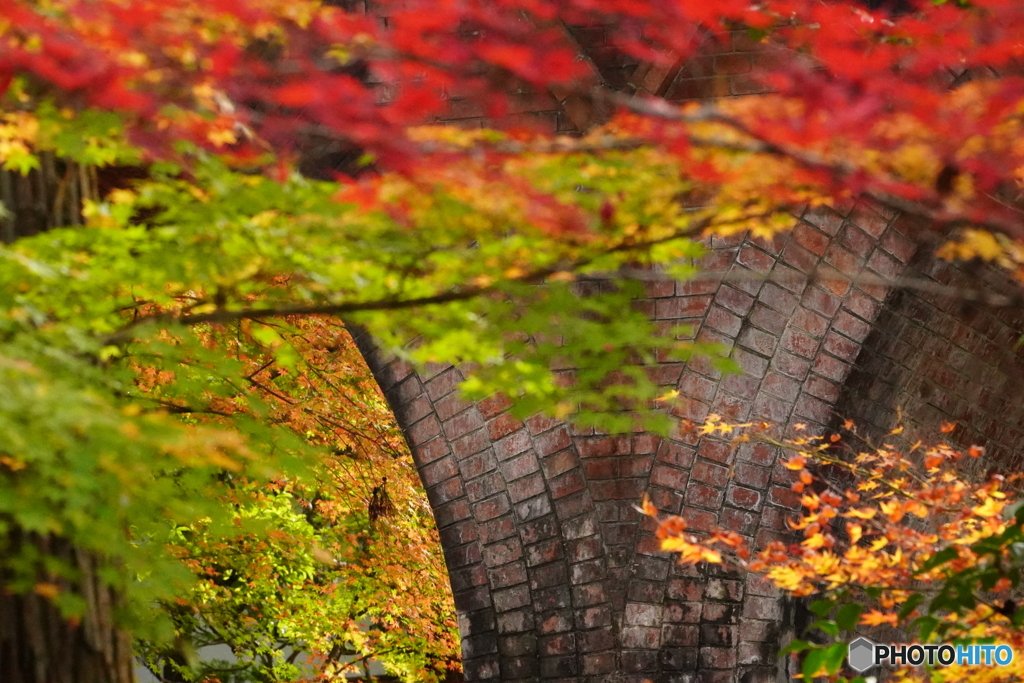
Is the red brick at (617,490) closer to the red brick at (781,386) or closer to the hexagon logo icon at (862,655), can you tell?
the red brick at (781,386)

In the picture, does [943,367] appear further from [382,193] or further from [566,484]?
[382,193]

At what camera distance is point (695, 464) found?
5.73 metres

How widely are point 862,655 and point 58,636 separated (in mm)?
4705

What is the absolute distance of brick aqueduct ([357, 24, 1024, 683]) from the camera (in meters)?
5.67

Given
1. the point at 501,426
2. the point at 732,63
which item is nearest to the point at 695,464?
the point at 501,426

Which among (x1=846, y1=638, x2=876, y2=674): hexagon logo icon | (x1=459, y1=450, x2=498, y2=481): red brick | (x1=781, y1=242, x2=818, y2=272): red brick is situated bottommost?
(x1=846, y1=638, x2=876, y2=674): hexagon logo icon

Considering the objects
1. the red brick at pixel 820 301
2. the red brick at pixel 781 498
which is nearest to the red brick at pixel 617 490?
the red brick at pixel 781 498

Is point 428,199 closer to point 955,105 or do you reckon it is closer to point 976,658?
point 955,105

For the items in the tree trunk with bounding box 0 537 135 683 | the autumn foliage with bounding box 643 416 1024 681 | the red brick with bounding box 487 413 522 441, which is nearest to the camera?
the autumn foliage with bounding box 643 416 1024 681

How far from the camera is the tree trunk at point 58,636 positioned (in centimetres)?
380

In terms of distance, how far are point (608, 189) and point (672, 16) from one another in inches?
25.0

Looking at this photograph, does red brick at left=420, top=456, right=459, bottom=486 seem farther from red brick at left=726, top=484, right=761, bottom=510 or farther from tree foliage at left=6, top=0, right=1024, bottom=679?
tree foliage at left=6, top=0, right=1024, bottom=679

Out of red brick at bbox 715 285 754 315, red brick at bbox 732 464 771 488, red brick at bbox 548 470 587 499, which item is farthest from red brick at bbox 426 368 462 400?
red brick at bbox 732 464 771 488

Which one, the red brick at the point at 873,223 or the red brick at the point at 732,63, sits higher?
the red brick at the point at 732,63
